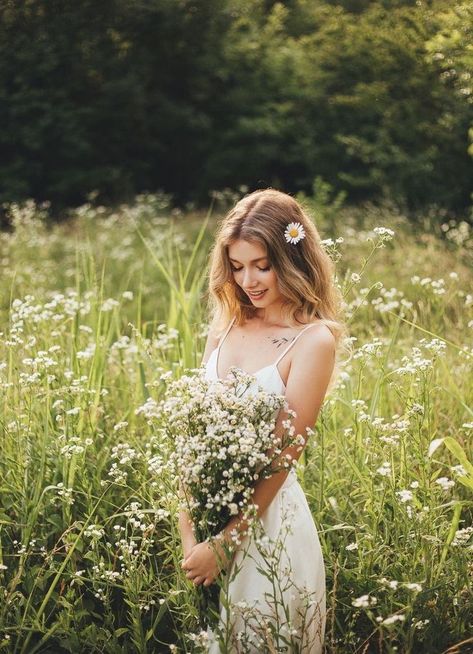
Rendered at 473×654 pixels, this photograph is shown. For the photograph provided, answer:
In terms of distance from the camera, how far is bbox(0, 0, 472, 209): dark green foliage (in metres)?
11.7

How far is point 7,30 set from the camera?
39.6 feet

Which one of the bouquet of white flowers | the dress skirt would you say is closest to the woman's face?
the bouquet of white flowers

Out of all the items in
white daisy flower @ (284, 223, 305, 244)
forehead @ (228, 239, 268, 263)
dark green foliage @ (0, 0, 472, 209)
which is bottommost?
dark green foliage @ (0, 0, 472, 209)

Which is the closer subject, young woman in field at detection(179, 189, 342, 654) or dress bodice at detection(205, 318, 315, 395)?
young woman in field at detection(179, 189, 342, 654)

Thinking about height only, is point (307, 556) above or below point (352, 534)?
above

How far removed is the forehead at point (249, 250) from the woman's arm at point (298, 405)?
324mm

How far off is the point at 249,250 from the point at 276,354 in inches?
14.8

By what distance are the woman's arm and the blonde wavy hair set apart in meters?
0.15

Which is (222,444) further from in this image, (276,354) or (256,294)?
(256,294)

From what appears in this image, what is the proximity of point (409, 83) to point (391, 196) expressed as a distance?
1.70 metres

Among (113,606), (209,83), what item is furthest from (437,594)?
(209,83)

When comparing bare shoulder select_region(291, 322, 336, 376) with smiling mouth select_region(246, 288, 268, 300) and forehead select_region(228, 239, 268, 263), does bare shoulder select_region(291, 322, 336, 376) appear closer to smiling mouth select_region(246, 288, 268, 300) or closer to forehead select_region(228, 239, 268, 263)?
smiling mouth select_region(246, 288, 268, 300)

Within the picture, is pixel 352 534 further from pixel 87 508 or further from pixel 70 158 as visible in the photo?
pixel 70 158

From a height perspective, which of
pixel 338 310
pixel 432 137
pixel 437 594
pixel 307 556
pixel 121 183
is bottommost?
pixel 121 183
